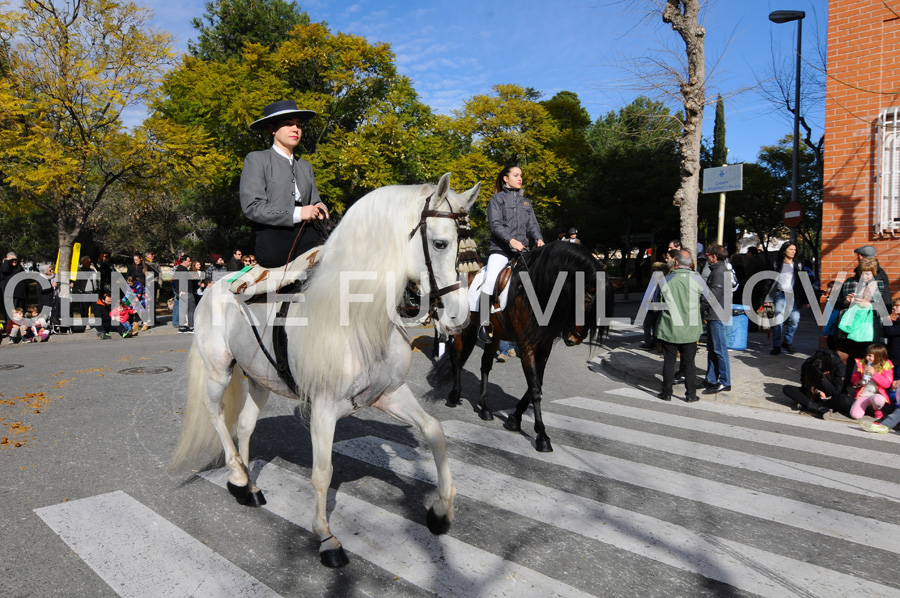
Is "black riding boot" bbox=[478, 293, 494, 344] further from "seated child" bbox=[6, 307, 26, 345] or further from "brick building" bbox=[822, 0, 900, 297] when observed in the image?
"seated child" bbox=[6, 307, 26, 345]

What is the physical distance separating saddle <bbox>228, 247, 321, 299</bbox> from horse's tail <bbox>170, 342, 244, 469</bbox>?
90cm

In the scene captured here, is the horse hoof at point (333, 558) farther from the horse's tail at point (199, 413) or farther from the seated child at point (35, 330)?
the seated child at point (35, 330)

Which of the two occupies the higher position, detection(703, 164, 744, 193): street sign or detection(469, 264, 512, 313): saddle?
detection(703, 164, 744, 193): street sign

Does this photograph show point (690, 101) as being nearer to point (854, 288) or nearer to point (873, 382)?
point (854, 288)

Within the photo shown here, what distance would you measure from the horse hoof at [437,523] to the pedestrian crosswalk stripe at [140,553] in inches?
40.3

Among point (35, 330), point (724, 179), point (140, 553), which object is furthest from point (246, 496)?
point (35, 330)

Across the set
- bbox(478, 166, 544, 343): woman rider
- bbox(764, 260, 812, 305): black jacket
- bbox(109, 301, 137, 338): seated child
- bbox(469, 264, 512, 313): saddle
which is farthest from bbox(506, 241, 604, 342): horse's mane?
bbox(109, 301, 137, 338): seated child

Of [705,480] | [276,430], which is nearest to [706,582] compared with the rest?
[705,480]

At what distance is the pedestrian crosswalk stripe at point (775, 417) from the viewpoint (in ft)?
21.0

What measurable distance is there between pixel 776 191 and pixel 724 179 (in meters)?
33.4

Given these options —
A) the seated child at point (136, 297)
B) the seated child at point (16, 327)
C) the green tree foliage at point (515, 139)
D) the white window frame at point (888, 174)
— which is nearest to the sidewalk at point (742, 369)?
the white window frame at point (888, 174)

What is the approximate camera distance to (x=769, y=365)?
32.7 ft

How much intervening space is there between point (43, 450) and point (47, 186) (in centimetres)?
1293

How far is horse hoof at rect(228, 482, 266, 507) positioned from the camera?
4043 mm
